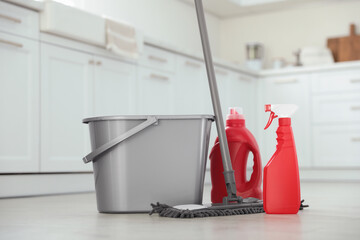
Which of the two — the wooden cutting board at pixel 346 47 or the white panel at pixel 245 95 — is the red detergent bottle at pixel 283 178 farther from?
the wooden cutting board at pixel 346 47

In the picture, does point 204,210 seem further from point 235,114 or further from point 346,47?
point 346,47

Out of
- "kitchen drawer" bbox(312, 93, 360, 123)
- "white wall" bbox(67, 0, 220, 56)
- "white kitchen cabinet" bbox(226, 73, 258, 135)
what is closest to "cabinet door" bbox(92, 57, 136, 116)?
"white wall" bbox(67, 0, 220, 56)

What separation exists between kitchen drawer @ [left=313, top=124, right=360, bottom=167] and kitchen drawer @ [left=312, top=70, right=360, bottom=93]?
301 millimetres

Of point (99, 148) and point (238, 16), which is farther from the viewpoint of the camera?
point (238, 16)

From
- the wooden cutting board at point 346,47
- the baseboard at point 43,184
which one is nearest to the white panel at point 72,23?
the baseboard at point 43,184

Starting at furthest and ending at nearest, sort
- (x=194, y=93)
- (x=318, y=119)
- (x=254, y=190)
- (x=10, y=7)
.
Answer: (x=318, y=119) < (x=194, y=93) < (x=10, y=7) < (x=254, y=190)

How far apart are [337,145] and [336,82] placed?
51 centimetres

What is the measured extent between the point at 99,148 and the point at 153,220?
289 mm

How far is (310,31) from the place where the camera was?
5.23m

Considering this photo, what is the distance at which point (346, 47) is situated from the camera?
489cm

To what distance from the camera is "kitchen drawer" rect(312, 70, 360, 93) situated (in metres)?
4.44

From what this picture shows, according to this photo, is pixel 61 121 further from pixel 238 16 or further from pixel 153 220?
pixel 238 16

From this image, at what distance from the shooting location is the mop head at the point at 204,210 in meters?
1.36

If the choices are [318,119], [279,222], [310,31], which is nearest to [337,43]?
[310,31]
